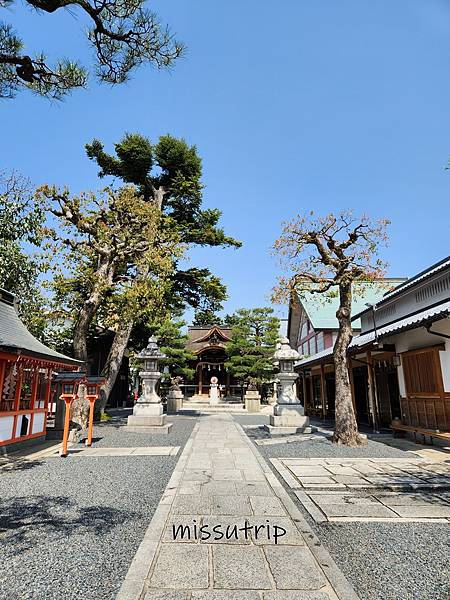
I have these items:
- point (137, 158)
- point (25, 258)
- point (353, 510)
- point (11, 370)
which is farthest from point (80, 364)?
point (137, 158)

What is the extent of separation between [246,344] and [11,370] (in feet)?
62.0

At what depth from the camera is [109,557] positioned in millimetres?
3326

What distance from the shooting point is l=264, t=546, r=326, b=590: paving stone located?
9.13 feet

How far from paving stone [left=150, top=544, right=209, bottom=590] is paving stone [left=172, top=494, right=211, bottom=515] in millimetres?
1017

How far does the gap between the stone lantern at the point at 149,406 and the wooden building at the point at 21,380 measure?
3.13 meters

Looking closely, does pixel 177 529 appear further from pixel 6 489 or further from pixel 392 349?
pixel 392 349

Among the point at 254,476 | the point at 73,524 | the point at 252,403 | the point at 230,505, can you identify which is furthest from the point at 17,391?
the point at 252,403

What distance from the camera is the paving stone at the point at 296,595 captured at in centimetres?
260

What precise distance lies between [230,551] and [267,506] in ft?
4.90

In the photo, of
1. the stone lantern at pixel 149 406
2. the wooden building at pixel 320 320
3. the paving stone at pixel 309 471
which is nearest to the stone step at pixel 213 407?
the wooden building at pixel 320 320

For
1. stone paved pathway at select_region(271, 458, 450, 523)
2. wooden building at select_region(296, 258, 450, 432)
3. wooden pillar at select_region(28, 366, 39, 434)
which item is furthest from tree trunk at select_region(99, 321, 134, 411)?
stone paved pathway at select_region(271, 458, 450, 523)

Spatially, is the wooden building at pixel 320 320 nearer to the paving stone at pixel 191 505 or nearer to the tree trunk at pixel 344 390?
the tree trunk at pixel 344 390

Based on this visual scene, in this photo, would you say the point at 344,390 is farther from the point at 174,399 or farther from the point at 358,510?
the point at 174,399

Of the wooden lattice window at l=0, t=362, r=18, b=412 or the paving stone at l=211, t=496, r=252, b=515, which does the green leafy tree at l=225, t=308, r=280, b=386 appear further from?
the paving stone at l=211, t=496, r=252, b=515
